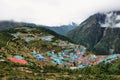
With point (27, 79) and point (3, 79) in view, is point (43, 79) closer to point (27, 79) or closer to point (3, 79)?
point (27, 79)

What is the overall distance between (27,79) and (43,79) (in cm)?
1078

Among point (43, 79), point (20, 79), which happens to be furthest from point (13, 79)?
point (43, 79)

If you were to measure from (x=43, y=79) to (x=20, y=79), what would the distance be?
15411mm

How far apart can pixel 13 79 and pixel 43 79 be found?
19577 mm

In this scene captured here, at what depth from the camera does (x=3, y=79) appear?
19325cm

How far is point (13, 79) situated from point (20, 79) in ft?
14.1

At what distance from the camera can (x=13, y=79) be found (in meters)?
192

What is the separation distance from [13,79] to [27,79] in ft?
28.9

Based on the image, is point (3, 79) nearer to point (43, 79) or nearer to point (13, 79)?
point (13, 79)

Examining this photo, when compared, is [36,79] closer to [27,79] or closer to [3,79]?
[27,79]

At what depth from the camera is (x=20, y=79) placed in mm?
193125

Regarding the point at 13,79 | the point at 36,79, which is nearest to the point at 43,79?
the point at 36,79

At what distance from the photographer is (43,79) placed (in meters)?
200

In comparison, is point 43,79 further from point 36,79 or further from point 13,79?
point 13,79
